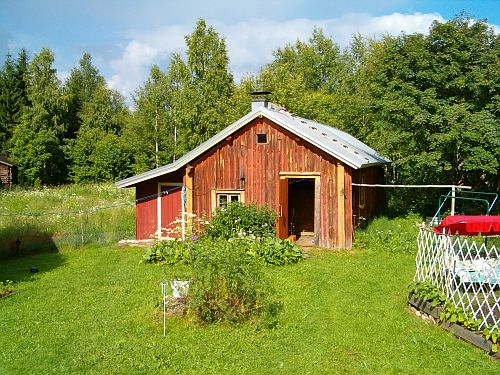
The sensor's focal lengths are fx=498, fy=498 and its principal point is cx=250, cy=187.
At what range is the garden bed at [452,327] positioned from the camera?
7834 millimetres

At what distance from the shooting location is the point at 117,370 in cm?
734

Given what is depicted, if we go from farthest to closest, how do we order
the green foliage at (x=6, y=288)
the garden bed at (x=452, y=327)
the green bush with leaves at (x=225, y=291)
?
the green foliage at (x=6, y=288), the green bush with leaves at (x=225, y=291), the garden bed at (x=452, y=327)

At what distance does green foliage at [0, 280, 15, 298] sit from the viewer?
1150 cm

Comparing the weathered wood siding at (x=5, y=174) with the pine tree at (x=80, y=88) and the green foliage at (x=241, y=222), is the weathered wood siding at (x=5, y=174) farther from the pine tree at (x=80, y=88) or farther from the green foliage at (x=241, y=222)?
the green foliage at (x=241, y=222)

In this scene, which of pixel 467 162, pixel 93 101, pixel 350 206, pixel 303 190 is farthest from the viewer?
pixel 93 101

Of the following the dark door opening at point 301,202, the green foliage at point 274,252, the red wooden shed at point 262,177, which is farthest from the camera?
the dark door opening at point 301,202

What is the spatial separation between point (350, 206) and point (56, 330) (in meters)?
10.3

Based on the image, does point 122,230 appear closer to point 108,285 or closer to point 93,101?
point 108,285

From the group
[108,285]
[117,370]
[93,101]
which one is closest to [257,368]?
[117,370]

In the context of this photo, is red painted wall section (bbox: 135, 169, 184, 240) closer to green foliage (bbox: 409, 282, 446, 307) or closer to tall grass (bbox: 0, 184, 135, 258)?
tall grass (bbox: 0, 184, 135, 258)

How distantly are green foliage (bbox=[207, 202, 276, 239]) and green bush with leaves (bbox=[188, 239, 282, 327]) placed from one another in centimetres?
655

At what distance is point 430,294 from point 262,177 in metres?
8.96

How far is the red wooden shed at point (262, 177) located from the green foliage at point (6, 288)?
5999 millimetres

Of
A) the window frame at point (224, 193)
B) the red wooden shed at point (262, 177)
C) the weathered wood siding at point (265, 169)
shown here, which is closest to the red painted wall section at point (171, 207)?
the red wooden shed at point (262, 177)
